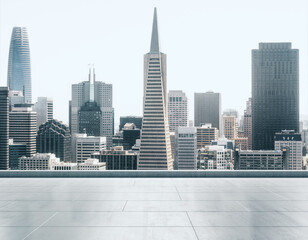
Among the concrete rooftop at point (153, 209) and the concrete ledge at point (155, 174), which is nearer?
the concrete rooftop at point (153, 209)

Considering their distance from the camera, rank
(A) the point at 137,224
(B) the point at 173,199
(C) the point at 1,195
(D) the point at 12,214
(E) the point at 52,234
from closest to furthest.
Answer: (E) the point at 52,234, (A) the point at 137,224, (D) the point at 12,214, (B) the point at 173,199, (C) the point at 1,195

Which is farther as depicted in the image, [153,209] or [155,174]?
[155,174]

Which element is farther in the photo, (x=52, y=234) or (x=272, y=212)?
(x=272, y=212)

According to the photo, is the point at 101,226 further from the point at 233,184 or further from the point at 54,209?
the point at 233,184

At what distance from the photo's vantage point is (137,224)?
11.5 metres

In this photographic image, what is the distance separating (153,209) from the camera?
13367 millimetres

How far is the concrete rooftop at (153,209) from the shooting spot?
1069cm

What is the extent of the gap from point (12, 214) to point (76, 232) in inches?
126

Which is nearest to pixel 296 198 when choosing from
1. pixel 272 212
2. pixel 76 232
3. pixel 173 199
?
pixel 272 212

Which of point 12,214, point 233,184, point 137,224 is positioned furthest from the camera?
point 233,184

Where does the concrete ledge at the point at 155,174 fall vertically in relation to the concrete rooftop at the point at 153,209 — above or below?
above

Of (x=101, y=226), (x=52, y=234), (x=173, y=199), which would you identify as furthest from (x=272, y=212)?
(x=52, y=234)

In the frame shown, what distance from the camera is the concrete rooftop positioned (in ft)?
35.1

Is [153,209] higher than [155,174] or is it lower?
lower
